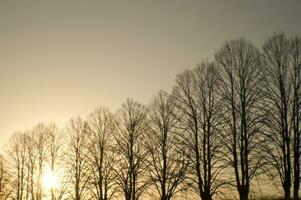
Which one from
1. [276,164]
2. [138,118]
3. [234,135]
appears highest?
[138,118]

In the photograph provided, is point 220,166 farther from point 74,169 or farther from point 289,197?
point 74,169

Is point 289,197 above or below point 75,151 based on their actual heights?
below

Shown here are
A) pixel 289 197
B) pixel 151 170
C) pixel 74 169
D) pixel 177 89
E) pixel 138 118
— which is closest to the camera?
pixel 289 197

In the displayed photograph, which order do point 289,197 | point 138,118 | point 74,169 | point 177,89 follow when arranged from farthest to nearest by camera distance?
1. point 74,169
2. point 138,118
3. point 177,89
4. point 289,197

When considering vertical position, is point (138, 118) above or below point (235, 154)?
above

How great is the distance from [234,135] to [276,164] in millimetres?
3823

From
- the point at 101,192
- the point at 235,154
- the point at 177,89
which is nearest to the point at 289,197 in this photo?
the point at 235,154

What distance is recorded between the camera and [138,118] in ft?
140

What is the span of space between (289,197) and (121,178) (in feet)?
61.9

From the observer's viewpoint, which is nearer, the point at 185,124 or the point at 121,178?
the point at 185,124

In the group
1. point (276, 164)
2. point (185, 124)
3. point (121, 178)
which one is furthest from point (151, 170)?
point (276, 164)

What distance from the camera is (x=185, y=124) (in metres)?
35.1

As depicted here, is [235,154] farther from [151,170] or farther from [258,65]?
[151,170]

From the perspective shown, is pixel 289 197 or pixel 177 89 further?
pixel 177 89
